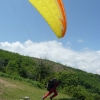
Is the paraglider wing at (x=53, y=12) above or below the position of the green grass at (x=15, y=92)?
above

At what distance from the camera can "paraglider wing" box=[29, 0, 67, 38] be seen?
12.7 meters

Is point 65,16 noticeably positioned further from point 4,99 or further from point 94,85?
point 94,85

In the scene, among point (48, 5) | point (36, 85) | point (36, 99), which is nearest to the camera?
point (48, 5)

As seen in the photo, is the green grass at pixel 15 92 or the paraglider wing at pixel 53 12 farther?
the green grass at pixel 15 92

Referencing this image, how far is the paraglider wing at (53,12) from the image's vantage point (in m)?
12.7

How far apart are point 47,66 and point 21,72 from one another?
22.6 meters

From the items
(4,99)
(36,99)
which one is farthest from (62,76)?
(4,99)

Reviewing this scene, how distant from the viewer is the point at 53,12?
12922mm

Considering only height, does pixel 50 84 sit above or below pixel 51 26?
below

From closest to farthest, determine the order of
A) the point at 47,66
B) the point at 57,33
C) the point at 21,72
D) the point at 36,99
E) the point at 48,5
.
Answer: the point at 48,5
the point at 57,33
the point at 36,99
the point at 47,66
the point at 21,72

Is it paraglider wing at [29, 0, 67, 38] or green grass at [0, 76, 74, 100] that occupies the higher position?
paraglider wing at [29, 0, 67, 38]

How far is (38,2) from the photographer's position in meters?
12.8

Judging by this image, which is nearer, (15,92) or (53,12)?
(53,12)

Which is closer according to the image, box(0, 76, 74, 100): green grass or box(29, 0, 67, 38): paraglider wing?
box(29, 0, 67, 38): paraglider wing
